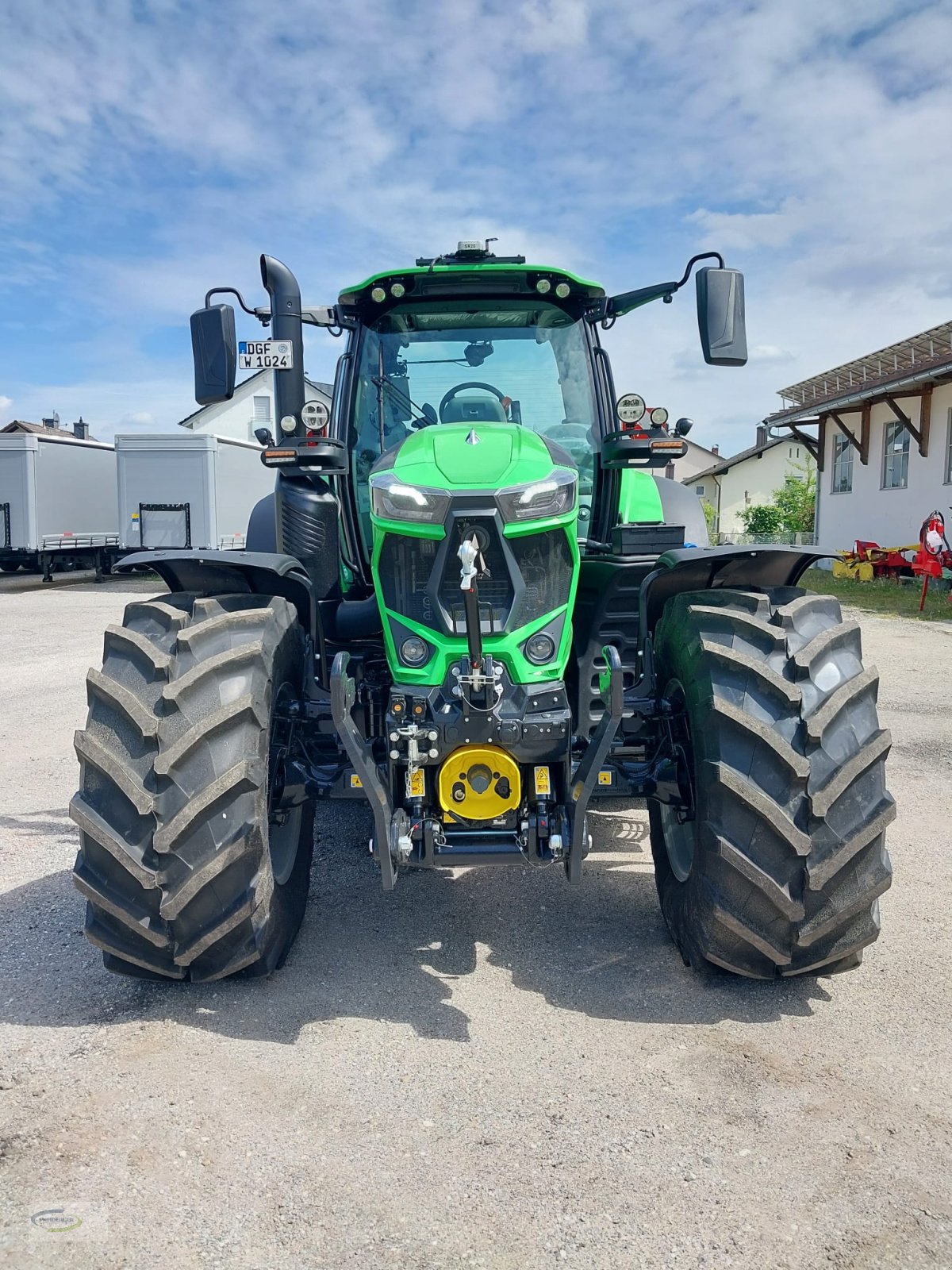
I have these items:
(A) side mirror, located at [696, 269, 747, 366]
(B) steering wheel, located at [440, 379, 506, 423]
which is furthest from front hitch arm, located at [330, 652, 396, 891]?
(A) side mirror, located at [696, 269, 747, 366]

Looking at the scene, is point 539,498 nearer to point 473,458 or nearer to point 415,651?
point 473,458

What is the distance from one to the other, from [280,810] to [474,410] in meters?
1.92

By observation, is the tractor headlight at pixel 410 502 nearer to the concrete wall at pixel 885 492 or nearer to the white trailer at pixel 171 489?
the concrete wall at pixel 885 492

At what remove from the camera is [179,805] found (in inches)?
118

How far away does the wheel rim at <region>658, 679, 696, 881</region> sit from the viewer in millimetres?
3467

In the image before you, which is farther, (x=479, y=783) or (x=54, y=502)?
(x=54, y=502)

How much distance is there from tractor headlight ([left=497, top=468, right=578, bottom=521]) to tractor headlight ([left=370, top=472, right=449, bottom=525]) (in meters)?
0.20

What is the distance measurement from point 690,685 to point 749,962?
2.88 ft

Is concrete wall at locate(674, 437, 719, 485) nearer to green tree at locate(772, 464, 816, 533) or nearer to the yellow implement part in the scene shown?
green tree at locate(772, 464, 816, 533)

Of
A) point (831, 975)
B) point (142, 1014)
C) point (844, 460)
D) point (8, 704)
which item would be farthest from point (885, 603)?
point (142, 1014)

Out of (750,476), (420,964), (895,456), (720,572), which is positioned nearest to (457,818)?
(420,964)

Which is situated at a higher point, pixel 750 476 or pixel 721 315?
pixel 750 476

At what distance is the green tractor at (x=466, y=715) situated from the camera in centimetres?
300

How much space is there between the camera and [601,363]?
14.8ft
